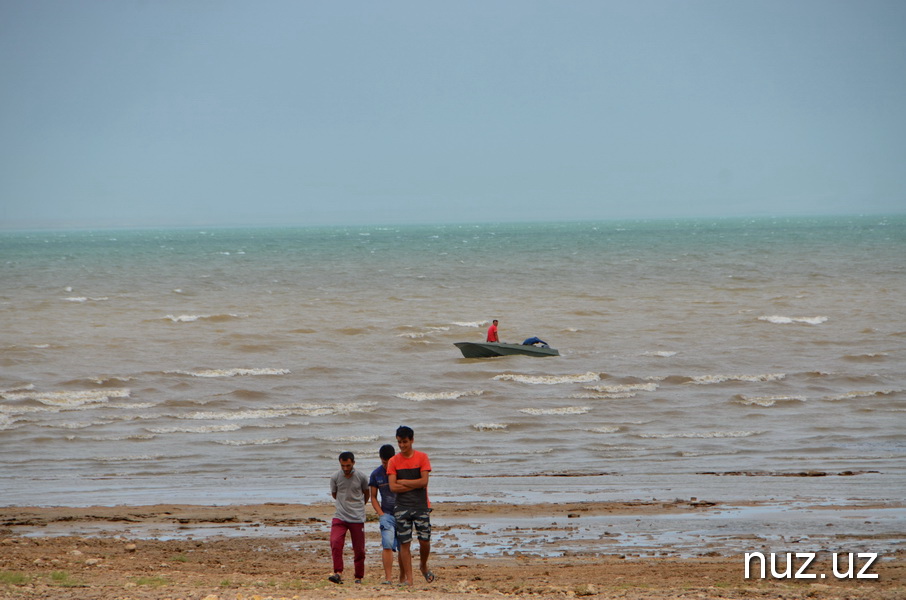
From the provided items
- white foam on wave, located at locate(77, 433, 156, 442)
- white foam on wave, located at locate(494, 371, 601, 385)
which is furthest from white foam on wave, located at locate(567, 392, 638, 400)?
white foam on wave, located at locate(77, 433, 156, 442)

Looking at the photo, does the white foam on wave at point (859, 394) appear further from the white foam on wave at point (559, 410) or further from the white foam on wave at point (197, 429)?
the white foam on wave at point (197, 429)

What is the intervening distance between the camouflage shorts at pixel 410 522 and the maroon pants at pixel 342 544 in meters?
0.49

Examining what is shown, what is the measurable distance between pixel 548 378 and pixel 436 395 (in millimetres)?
3380

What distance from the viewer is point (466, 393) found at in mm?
21953

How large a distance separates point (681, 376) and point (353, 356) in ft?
31.8

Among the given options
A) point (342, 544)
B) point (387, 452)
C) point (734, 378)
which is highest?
point (387, 452)

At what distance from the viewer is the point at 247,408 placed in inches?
804

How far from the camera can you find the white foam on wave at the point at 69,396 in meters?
20.9

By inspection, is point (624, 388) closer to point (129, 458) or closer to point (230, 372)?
point (230, 372)

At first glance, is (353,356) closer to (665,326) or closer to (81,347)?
(81,347)

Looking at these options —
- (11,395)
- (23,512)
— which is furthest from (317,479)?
(11,395)

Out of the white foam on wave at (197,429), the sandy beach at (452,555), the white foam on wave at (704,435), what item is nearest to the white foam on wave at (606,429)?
the white foam on wave at (704,435)

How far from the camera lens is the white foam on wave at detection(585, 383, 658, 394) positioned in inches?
859

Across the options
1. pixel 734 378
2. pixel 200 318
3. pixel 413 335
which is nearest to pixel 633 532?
pixel 734 378
